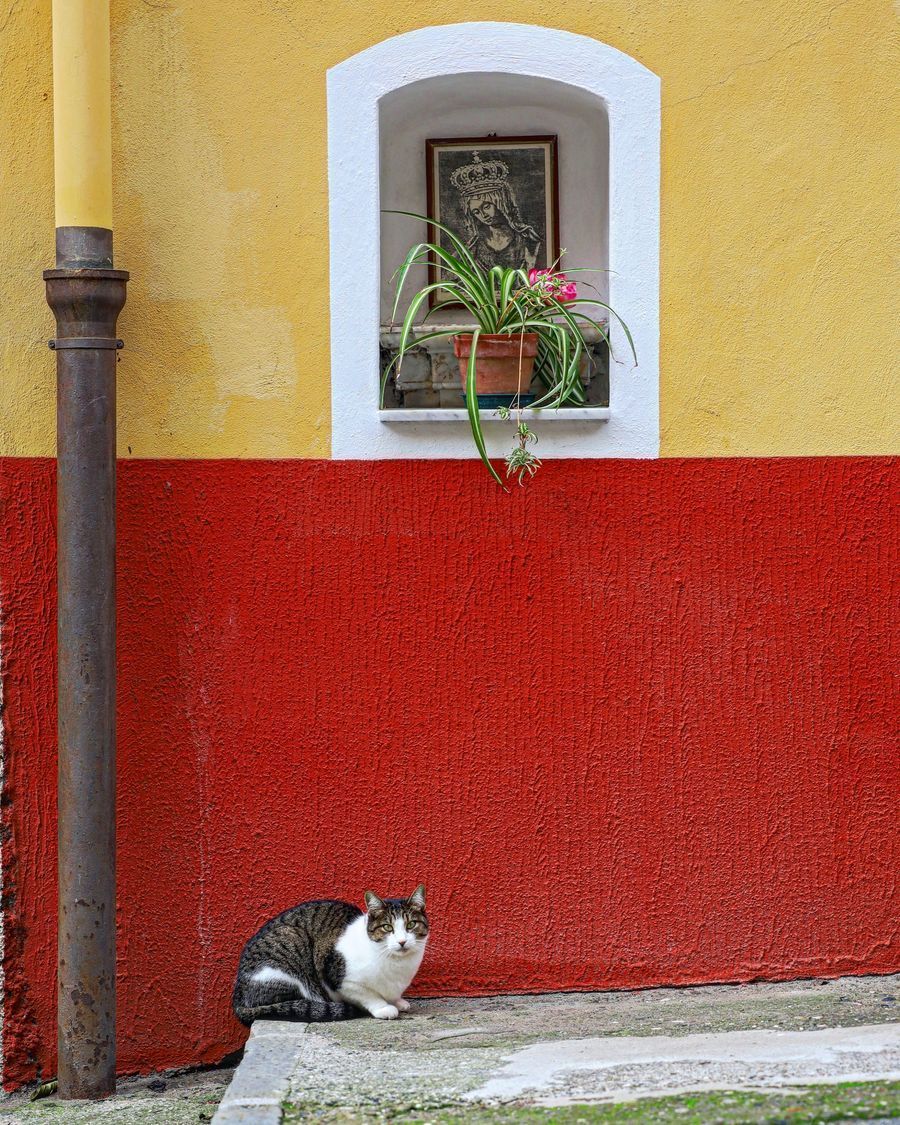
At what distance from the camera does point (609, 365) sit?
12.7 feet

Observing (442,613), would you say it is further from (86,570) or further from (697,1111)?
(697,1111)

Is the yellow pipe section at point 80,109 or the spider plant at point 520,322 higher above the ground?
the yellow pipe section at point 80,109

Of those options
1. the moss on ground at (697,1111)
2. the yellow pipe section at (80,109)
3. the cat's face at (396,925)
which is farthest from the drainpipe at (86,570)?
the moss on ground at (697,1111)

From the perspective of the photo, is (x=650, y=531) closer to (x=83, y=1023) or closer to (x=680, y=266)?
(x=680, y=266)

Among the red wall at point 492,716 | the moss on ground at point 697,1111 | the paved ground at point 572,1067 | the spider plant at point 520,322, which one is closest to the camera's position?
the moss on ground at point 697,1111

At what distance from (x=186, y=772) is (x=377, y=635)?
2.43ft

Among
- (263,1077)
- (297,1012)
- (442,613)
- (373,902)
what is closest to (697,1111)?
(263,1077)

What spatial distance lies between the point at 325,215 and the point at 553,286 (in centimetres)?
74

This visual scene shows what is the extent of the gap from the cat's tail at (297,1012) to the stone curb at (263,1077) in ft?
0.11

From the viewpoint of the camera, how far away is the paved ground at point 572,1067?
280 centimetres

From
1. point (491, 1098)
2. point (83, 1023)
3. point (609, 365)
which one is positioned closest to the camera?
point (491, 1098)

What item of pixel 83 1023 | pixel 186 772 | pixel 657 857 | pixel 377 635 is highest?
pixel 377 635

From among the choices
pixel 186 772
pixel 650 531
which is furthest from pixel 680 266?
pixel 186 772

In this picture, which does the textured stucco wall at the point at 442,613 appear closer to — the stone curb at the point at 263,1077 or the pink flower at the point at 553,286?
the pink flower at the point at 553,286
